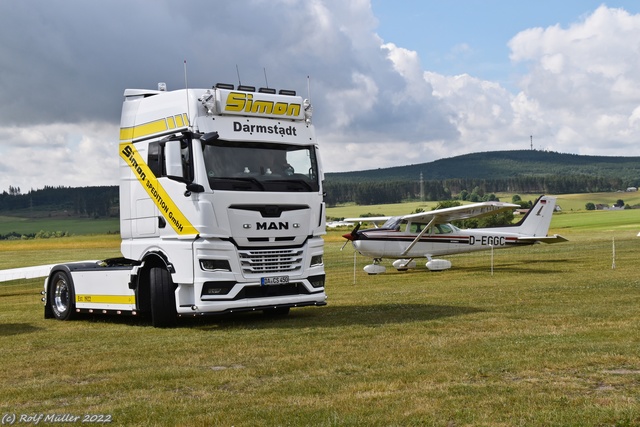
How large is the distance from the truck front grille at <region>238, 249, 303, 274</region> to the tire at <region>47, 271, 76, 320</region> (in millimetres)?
4481

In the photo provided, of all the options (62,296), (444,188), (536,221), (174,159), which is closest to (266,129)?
(174,159)

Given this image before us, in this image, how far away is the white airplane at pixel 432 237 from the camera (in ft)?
95.9

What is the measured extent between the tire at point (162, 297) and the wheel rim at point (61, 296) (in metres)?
3.35

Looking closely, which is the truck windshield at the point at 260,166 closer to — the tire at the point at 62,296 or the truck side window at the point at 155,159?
the truck side window at the point at 155,159

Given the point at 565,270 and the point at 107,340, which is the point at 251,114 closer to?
the point at 107,340

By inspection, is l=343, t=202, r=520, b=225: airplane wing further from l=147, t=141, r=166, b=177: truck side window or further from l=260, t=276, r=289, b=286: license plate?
l=147, t=141, r=166, b=177: truck side window

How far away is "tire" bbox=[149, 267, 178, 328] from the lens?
13172mm

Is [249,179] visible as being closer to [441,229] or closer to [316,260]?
[316,260]

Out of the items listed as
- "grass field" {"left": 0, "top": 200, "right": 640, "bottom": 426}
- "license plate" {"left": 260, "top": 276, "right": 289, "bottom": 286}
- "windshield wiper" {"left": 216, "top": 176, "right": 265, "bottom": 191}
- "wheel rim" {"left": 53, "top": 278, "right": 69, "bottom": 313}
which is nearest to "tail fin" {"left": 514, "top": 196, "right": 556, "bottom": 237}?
"grass field" {"left": 0, "top": 200, "right": 640, "bottom": 426}

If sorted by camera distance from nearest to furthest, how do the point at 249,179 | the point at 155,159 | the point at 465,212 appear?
the point at 249,179, the point at 155,159, the point at 465,212

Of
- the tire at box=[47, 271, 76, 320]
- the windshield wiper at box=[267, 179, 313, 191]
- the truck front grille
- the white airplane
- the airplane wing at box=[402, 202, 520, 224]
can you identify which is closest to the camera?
the truck front grille

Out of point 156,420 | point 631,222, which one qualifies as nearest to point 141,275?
point 156,420

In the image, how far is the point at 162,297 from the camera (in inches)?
519

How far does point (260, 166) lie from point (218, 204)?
3.47 feet
